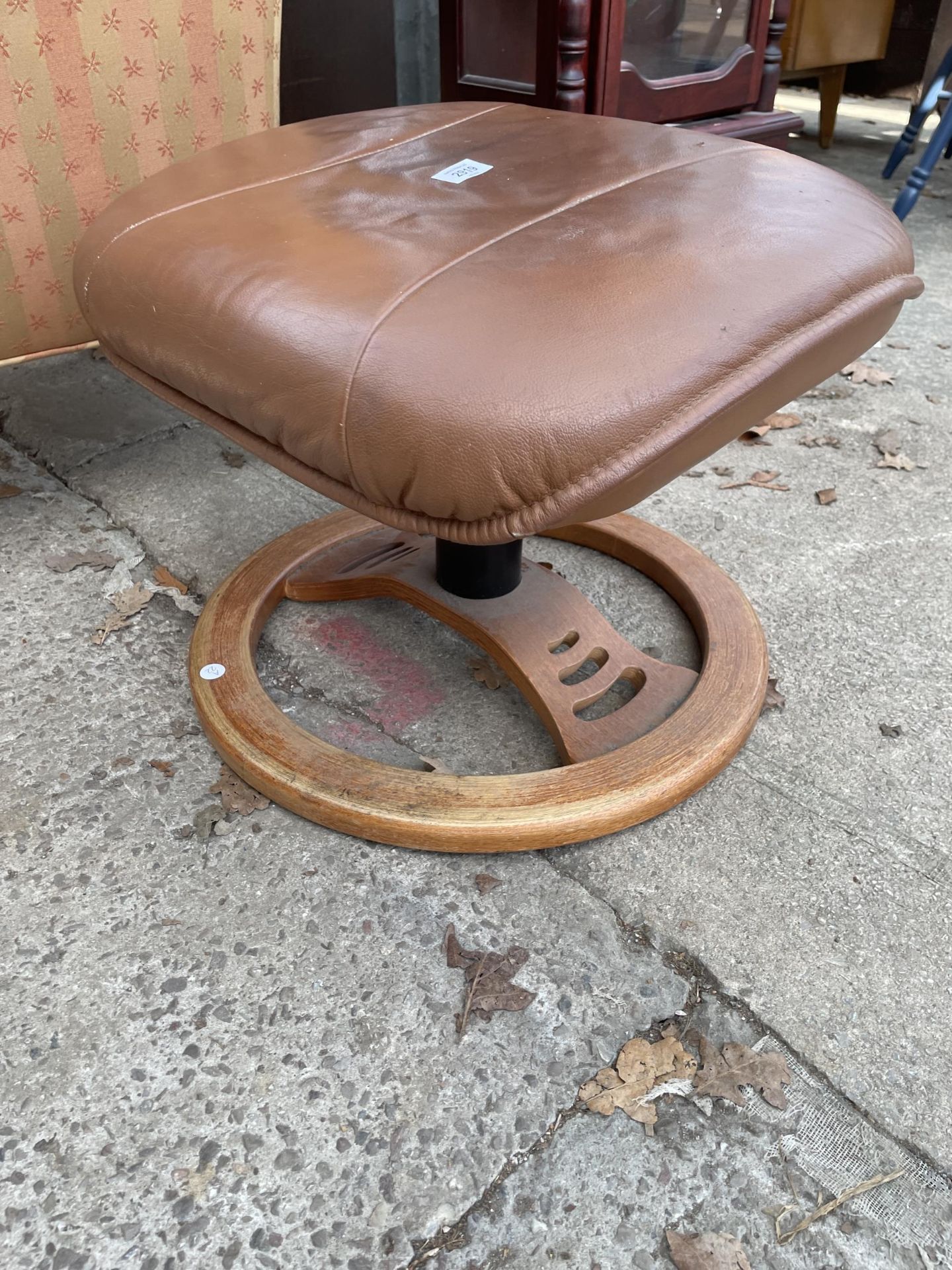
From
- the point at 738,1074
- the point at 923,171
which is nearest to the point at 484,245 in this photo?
the point at 738,1074

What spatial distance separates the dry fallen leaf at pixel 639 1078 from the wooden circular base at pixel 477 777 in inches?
8.9

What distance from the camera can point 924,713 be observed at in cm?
126

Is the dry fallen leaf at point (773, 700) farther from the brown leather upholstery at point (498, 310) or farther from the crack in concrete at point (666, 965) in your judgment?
the brown leather upholstery at point (498, 310)

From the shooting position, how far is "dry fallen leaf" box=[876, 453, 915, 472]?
1850 millimetres

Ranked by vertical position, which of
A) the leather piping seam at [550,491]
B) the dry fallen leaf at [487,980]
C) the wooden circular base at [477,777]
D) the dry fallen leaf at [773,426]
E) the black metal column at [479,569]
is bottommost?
the dry fallen leaf at [773,426]

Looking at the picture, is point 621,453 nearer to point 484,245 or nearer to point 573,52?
point 484,245

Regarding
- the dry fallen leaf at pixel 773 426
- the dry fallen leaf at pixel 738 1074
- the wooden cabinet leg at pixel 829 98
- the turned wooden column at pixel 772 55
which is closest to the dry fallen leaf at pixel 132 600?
the dry fallen leaf at pixel 738 1074

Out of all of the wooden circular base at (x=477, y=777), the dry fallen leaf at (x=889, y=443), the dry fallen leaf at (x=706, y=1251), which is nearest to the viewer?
the dry fallen leaf at (x=706, y=1251)

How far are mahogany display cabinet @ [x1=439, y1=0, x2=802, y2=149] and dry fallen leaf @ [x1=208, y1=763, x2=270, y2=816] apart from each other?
5.63ft

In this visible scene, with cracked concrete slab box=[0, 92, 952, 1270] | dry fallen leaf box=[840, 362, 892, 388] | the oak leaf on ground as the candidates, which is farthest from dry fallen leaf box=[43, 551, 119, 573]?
dry fallen leaf box=[840, 362, 892, 388]

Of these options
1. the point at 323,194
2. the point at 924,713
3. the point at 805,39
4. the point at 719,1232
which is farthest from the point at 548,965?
the point at 805,39

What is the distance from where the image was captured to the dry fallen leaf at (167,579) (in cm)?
148

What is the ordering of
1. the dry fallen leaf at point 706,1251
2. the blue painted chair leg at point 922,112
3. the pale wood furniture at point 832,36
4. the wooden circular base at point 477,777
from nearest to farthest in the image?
the dry fallen leaf at point 706,1251 → the wooden circular base at point 477,777 → the blue painted chair leg at point 922,112 → the pale wood furniture at point 832,36

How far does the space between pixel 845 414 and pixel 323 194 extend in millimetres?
1364
